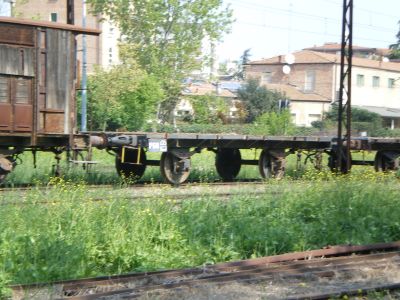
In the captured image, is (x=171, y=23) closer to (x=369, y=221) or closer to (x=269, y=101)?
(x=269, y=101)

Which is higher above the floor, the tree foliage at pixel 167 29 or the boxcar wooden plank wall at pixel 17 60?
the tree foliage at pixel 167 29

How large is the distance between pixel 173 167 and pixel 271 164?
3.68 metres

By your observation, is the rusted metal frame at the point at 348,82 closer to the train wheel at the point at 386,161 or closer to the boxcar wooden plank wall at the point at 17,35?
the train wheel at the point at 386,161

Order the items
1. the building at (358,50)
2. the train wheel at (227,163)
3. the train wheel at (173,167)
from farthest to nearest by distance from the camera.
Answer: the building at (358,50)
the train wheel at (227,163)
the train wheel at (173,167)

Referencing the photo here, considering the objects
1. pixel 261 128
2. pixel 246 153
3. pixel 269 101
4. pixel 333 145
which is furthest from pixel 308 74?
pixel 333 145

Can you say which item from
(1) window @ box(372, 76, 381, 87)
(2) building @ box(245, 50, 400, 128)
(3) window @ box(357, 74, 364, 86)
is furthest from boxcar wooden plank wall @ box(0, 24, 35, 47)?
(1) window @ box(372, 76, 381, 87)

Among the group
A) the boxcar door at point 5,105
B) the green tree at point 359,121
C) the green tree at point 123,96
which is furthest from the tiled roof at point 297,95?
the boxcar door at point 5,105

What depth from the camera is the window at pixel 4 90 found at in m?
14.9

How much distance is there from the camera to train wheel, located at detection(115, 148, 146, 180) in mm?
17994

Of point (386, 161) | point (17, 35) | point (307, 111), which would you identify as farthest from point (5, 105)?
point (307, 111)

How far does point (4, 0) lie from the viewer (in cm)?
3406

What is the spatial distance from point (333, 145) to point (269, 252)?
1138 cm

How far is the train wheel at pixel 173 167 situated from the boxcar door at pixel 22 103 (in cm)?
409

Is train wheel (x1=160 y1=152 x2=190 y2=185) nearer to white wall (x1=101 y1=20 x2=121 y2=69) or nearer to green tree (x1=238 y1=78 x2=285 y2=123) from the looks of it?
green tree (x1=238 y1=78 x2=285 y2=123)
